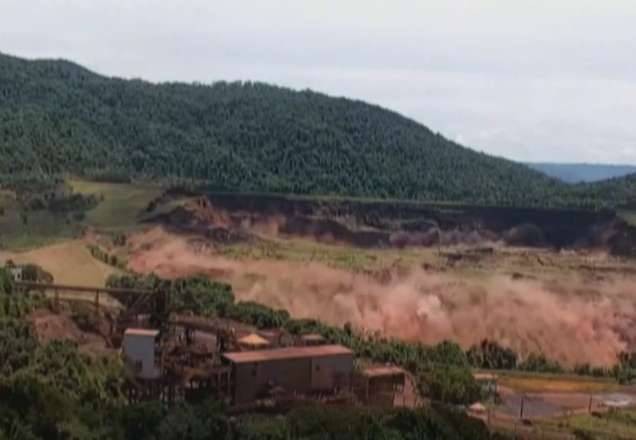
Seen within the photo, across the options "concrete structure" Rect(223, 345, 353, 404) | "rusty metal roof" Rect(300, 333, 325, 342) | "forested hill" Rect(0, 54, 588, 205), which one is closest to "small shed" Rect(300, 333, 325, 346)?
"rusty metal roof" Rect(300, 333, 325, 342)

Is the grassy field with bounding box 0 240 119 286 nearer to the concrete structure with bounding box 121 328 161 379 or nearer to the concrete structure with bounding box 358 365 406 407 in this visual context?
the concrete structure with bounding box 121 328 161 379

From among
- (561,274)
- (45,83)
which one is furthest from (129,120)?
(561,274)

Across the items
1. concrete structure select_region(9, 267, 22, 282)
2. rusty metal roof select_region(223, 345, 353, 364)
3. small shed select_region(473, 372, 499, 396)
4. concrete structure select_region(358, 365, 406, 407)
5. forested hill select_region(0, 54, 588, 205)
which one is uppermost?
forested hill select_region(0, 54, 588, 205)

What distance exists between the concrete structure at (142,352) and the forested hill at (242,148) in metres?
81.5

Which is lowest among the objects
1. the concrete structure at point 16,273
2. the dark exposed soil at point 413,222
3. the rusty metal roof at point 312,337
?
the rusty metal roof at point 312,337

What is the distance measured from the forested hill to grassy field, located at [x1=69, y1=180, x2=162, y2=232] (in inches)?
389

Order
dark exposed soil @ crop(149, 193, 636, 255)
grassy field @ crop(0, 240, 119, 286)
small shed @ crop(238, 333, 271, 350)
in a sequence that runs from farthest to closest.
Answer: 1. dark exposed soil @ crop(149, 193, 636, 255)
2. grassy field @ crop(0, 240, 119, 286)
3. small shed @ crop(238, 333, 271, 350)

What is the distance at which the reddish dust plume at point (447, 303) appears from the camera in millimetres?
84438

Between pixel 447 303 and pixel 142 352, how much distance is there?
128ft

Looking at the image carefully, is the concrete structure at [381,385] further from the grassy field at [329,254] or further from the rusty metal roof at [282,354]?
the grassy field at [329,254]

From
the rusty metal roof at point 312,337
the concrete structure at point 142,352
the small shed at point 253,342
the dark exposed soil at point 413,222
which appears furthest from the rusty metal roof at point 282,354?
the dark exposed soil at point 413,222

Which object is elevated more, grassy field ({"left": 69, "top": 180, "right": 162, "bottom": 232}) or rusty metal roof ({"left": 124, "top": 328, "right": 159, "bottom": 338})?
grassy field ({"left": 69, "top": 180, "right": 162, "bottom": 232})

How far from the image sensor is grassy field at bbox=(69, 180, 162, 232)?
115250 mm

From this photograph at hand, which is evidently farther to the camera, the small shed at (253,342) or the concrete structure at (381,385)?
the small shed at (253,342)
